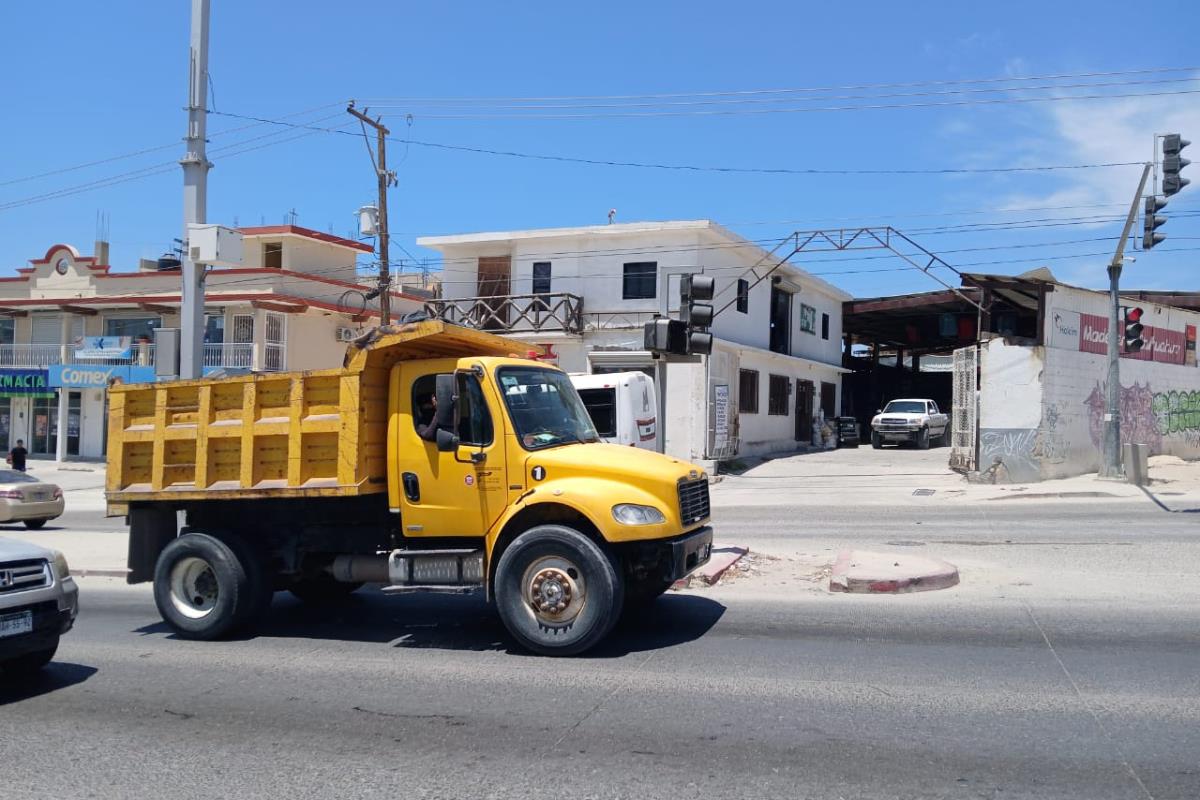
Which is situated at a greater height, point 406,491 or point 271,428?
point 271,428

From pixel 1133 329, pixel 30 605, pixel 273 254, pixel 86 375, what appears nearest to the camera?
pixel 30 605

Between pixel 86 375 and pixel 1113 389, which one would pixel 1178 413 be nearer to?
pixel 1113 389

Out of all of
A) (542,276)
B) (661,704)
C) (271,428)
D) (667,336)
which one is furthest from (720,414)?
(661,704)

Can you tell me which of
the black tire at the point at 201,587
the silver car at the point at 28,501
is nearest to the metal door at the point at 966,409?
the black tire at the point at 201,587

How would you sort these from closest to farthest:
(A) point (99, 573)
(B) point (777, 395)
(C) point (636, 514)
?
(C) point (636, 514) < (A) point (99, 573) < (B) point (777, 395)

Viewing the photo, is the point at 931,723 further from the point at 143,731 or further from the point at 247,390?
the point at 247,390

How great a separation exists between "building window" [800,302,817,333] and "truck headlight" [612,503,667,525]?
106 ft

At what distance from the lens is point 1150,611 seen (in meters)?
9.48

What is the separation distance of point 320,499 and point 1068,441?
66.7 feet

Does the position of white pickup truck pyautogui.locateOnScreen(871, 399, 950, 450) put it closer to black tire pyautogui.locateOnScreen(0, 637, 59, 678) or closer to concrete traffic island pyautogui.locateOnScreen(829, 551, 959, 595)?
concrete traffic island pyautogui.locateOnScreen(829, 551, 959, 595)

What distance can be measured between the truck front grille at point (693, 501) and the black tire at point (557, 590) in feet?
2.64

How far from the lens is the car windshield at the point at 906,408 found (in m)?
37.5

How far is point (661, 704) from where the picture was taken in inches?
263

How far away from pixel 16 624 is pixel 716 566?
24.0 feet
